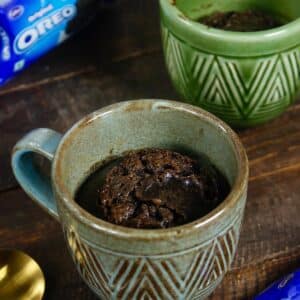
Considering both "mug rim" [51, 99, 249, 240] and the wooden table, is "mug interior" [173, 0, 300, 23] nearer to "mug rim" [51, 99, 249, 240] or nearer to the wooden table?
the wooden table

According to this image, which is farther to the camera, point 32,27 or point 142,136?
point 32,27

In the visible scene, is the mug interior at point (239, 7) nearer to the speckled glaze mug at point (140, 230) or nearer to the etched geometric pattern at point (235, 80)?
the etched geometric pattern at point (235, 80)

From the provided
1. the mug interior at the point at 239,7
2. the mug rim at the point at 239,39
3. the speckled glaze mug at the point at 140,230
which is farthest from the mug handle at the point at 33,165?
the mug interior at the point at 239,7

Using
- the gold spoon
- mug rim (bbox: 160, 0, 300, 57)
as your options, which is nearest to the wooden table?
the gold spoon

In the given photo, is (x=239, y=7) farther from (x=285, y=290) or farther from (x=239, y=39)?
(x=285, y=290)

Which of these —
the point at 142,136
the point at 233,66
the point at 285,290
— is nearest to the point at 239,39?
the point at 233,66
